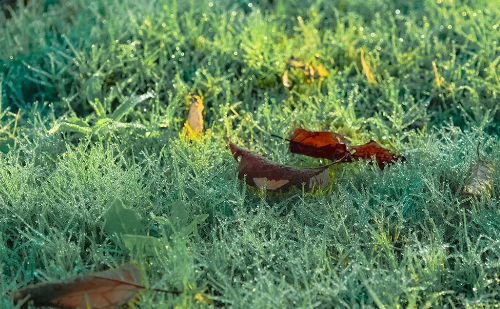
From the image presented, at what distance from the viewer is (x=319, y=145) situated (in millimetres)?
2129

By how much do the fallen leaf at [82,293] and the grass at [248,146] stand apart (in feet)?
0.21

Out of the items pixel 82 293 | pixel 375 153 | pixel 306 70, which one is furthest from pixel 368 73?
pixel 82 293

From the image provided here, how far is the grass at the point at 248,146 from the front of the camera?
5.27 feet

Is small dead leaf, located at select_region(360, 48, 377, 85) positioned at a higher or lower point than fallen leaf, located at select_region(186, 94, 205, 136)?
higher

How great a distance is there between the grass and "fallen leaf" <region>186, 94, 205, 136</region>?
5 cm

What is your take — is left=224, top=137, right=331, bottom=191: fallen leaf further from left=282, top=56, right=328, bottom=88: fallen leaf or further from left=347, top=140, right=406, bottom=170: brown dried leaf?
left=282, top=56, right=328, bottom=88: fallen leaf

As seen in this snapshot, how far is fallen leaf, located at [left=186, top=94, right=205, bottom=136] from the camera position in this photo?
237 cm

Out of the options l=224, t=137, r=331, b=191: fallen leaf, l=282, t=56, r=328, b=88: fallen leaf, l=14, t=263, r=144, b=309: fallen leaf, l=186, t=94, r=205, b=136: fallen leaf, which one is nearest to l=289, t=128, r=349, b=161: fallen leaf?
l=224, t=137, r=331, b=191: fallen leaf

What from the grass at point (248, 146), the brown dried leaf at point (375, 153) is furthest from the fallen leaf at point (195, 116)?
the brown dried leaf at point (375, 153)

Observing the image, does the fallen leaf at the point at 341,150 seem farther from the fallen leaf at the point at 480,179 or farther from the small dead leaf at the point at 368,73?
the small dead leaf at the point at 368,73

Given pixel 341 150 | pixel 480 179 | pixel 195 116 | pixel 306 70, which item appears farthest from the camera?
pixel 306 70

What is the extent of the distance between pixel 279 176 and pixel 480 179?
0.64 m

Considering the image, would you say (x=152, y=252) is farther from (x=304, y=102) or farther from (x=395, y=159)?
(x=304, y=102)

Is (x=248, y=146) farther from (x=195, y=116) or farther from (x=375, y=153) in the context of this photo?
(x=375, y=153)
